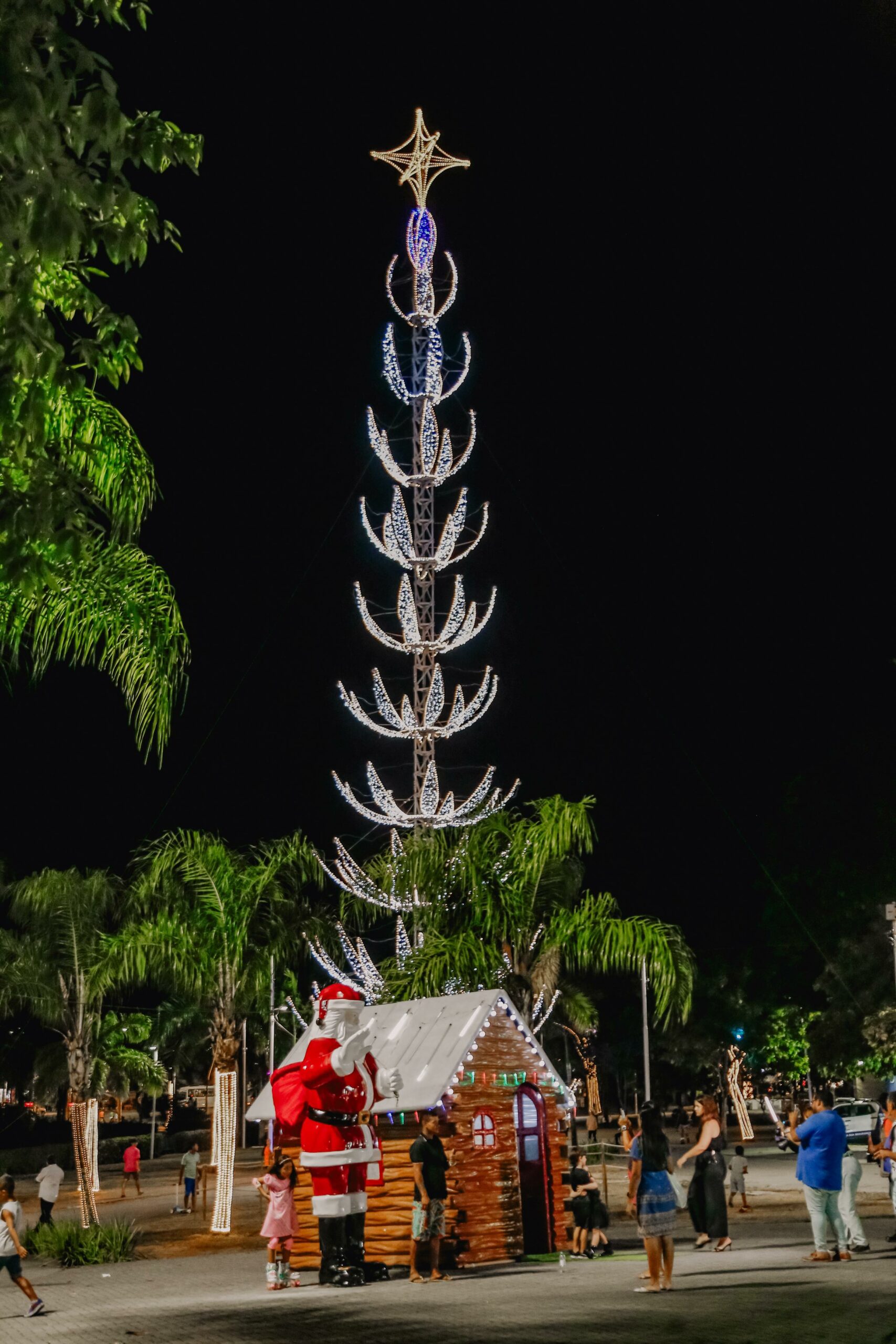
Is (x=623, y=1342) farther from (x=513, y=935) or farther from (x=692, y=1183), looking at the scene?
(x=513, y=935)

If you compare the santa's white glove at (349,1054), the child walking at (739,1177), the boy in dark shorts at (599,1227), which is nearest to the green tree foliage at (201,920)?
the child walking at (739,1177)

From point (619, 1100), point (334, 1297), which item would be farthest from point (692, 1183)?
point (619, 1100)

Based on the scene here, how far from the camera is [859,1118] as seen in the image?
47406mm

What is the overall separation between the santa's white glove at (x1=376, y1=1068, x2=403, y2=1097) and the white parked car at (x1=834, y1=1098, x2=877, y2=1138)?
36.0m

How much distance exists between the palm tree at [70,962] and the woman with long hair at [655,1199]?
14364 millimetres

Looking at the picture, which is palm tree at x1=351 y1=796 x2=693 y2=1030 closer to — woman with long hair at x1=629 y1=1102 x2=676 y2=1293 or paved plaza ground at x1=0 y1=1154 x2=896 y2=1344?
paved plaza ground at x1=0 y1=1154 x2=896 y2=1344

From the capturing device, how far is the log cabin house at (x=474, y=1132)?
50.9 feet

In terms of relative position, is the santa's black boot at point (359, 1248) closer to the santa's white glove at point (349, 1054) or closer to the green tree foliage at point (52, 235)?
the santa's white glove at point (349, 1054)

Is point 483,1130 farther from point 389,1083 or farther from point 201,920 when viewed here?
point 201,920

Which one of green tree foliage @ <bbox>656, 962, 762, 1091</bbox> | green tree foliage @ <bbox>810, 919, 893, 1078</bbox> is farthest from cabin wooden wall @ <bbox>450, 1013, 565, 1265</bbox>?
green tree foliage @ <bbox>656, 962, 762, 1091</bbox>

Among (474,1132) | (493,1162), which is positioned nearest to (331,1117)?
(474,1132)

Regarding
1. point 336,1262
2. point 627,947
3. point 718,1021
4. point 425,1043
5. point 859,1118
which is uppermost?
point 718,1021

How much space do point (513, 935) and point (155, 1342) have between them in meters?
13.2

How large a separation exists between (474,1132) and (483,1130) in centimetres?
14
